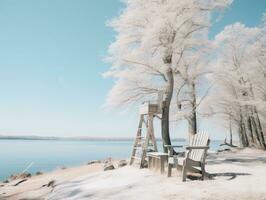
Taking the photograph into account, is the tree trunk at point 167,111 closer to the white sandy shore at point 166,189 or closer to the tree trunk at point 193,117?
the tree trunk at point 193,117

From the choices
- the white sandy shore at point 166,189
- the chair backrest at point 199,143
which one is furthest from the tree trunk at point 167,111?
the chair backrest at point 199,143


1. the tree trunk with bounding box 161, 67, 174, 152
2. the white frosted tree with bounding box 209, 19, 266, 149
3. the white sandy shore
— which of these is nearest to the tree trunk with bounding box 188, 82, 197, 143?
the white frosted tree with bounding box 209, 19, 266, 149

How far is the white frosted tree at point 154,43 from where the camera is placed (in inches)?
603

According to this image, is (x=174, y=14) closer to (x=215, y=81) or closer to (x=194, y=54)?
(x=194, y=54)

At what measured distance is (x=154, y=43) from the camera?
1558cm

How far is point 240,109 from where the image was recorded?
24266mm

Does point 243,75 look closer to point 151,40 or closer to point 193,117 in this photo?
point 193,117

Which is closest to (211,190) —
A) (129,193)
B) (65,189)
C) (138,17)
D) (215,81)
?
(129,193)

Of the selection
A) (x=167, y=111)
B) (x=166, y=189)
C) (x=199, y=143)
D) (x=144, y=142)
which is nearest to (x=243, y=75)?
(x=167, y=111)

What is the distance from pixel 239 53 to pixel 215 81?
3919 millimetres

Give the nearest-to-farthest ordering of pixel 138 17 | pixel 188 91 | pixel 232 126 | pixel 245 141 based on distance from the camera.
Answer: pixel 138 17
pixel 188 91
pixel 245 141
pixel 232 126

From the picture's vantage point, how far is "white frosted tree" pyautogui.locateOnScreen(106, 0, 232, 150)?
50.2 ft

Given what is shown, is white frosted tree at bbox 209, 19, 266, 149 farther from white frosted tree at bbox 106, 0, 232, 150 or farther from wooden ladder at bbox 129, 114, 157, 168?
wooden ladder at bbox 129, 114, 157, 168

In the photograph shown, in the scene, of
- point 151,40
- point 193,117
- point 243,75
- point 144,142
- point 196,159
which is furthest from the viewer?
point 243,75
